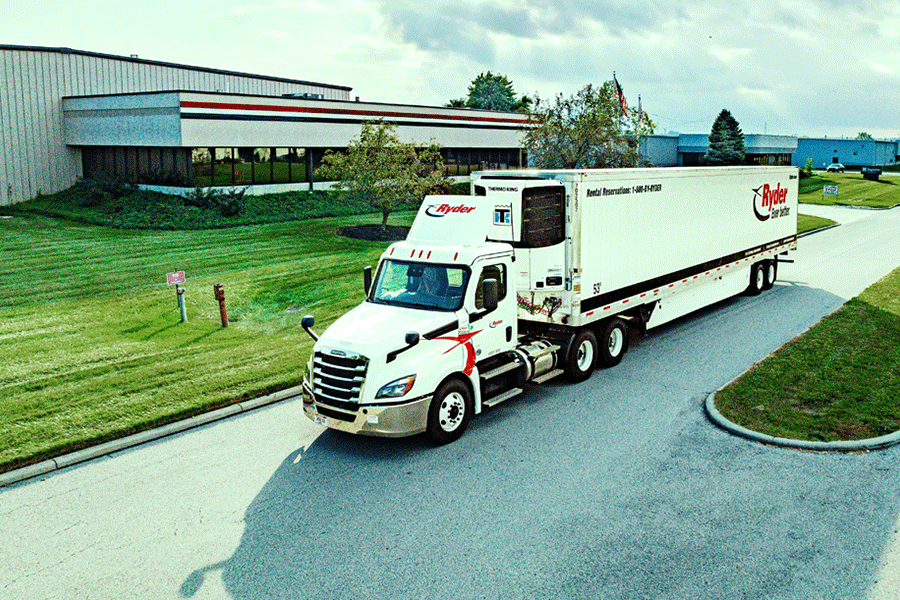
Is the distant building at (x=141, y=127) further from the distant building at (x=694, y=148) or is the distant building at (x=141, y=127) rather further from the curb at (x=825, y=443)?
the distant building at (x=694, y=148)

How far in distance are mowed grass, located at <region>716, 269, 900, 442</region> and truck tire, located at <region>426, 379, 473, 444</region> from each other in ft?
14.1

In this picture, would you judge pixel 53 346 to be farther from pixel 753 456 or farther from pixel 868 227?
pixel 868 227

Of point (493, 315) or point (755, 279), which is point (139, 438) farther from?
point (755, 279)

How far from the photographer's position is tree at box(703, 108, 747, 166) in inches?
2881

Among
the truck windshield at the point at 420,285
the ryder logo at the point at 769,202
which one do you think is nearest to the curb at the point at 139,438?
the truck windshield at the point at 420,285

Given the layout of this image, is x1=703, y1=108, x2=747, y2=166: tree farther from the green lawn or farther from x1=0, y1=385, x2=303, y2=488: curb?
x1=0, y1=385, x2=303, y2=488: curb

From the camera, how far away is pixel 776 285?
22938mm

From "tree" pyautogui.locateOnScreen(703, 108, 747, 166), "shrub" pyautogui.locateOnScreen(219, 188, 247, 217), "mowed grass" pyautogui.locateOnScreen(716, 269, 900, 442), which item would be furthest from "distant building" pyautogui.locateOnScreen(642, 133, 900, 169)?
"mowed grass" pyautogui.locateOnScreen(716, 269, 900, 442)

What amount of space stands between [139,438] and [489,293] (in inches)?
233

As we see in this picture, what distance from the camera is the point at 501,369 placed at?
1199cm

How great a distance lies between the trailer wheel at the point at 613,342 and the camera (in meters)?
14.4

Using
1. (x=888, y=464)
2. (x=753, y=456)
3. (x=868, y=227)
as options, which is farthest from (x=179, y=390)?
(x=868, y=227)

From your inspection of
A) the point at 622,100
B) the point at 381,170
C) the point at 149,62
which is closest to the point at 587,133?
the point at 622,100

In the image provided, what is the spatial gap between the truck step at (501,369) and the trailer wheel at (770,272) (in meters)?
12.7
